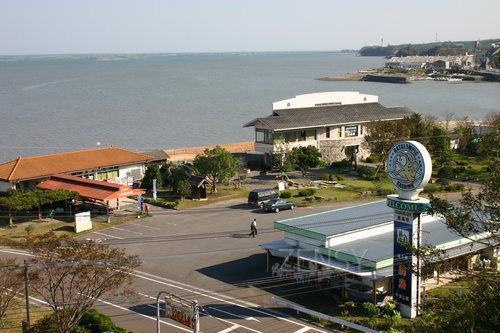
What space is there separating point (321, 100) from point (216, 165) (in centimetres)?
1971

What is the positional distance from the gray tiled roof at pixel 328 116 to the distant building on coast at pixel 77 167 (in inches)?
488

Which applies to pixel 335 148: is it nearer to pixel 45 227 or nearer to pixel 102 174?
pixel 102 174

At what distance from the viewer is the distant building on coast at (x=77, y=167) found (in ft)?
138

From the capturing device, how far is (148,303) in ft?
80.9

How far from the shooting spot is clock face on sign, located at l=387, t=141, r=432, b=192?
2289 centimetres

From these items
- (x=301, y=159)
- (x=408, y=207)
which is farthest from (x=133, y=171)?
(x=408, y=207)

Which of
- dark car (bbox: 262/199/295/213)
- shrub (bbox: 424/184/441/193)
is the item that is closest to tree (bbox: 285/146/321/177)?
shrub (bbox: 424/184/441/193)

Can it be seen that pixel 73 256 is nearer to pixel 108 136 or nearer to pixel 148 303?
pixel 148 303

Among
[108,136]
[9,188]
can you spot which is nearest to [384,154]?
[9,188]

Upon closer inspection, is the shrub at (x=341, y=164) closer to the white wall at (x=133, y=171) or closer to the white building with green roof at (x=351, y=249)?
the white wall at (x=133, y=171)

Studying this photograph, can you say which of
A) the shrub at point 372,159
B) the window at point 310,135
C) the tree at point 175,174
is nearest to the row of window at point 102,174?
the tree at point 175,174

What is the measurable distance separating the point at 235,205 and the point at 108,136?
2106 inches

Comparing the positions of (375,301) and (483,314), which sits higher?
(483,314)

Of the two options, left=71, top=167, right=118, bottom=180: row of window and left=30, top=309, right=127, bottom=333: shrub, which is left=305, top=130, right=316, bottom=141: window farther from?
left=30, top=309, right=127, bottom=333: shrub
